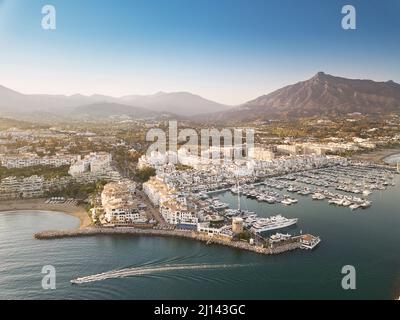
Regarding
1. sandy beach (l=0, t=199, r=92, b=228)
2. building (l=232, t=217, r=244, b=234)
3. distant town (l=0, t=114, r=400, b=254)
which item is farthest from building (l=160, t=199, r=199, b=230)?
sandy beach (l=0, t=199, r=92, b=228)

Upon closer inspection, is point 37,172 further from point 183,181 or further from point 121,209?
point 121,209

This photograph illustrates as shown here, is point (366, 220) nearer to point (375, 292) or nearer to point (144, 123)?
point (375, 292)

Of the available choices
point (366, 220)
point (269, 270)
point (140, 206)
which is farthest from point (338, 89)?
point (269, 270)

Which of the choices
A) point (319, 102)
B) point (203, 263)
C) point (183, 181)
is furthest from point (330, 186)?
point (319, 102)

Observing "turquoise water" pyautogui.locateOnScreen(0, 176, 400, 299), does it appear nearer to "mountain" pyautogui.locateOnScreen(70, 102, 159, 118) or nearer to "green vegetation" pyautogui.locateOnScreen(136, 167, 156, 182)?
"green vegetation" pyautogui.locateOnScreen(136, 167, 156, 182)

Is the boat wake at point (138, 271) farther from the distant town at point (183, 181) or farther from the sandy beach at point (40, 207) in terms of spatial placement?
the sandy beach at point (40, 207)

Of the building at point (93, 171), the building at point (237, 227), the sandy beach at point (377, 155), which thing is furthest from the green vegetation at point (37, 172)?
the sandy beach at point (377, 155)
